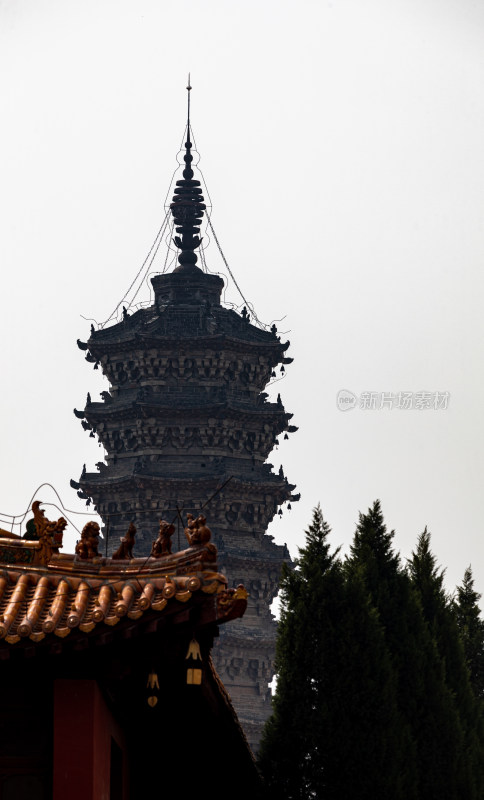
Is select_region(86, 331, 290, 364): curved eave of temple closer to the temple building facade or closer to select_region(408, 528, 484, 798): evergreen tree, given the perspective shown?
select_region(408, 528, 484, 798): evergreen tree

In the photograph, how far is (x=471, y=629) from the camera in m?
40.3

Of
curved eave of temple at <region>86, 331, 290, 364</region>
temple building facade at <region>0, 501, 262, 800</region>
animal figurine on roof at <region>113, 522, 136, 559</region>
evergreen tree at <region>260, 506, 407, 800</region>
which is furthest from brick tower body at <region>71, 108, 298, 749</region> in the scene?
temple building facade at <region>0, 501, 262, 800</region>

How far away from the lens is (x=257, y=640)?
76.1m

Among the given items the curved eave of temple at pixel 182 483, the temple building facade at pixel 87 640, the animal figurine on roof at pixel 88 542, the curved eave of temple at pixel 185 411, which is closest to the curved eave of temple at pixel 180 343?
the curved eave of temple at pixel 185 411

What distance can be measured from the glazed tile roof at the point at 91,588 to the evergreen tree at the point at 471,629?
2024 cm

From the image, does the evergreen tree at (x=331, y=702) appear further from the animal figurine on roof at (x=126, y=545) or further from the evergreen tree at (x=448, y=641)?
the animal figurine on roof at (x=126, y=545)

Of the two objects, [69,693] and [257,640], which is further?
[257,640]

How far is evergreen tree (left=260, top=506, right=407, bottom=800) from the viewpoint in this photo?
2794 centimetres

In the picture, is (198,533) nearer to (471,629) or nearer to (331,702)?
(331,702)

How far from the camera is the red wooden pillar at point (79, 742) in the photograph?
1856 cm

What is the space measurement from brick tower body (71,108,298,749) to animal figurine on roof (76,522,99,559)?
5650 centimetres

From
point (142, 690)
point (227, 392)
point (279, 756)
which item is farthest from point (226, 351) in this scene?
point (142, 690)

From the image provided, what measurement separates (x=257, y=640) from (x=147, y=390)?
12.0 m

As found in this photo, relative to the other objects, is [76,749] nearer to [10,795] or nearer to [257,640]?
[10,795]
